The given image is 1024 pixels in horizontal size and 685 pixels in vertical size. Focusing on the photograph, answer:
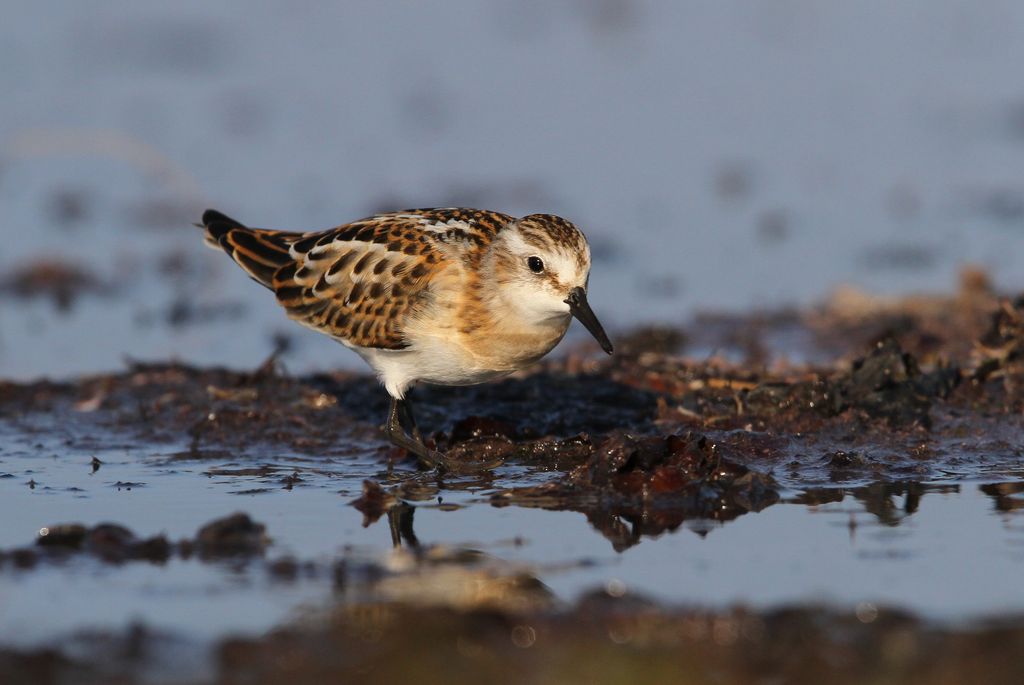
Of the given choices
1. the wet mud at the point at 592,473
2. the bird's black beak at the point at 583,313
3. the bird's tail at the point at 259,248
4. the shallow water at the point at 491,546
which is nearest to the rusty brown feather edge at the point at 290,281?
the bird's tail at the point at 259,248

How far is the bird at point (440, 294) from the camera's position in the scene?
7.78 m

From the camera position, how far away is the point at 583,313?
7621 mm

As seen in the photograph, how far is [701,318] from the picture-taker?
39.4ft

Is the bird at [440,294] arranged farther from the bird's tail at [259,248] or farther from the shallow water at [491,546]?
the shallow water at [491,546]

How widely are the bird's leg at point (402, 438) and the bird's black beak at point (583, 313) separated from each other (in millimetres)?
1072

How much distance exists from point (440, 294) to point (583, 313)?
856mm

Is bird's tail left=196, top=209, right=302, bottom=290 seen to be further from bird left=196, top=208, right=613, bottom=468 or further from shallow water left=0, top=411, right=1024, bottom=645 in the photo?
shallow water left=0, top=411, right=1024, bottom=645

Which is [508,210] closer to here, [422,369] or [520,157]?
[520,157]

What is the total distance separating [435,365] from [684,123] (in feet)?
29.1

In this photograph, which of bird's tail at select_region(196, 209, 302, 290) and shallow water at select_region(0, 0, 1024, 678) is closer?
shallow water at select_region(0, 0, 1024, 678)

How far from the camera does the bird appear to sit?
25.5 ft

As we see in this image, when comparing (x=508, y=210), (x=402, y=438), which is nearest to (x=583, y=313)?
(x=402, y=438)

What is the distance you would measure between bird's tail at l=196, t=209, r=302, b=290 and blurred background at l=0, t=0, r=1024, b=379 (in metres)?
1.85

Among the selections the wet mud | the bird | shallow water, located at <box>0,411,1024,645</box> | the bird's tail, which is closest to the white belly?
the bird
